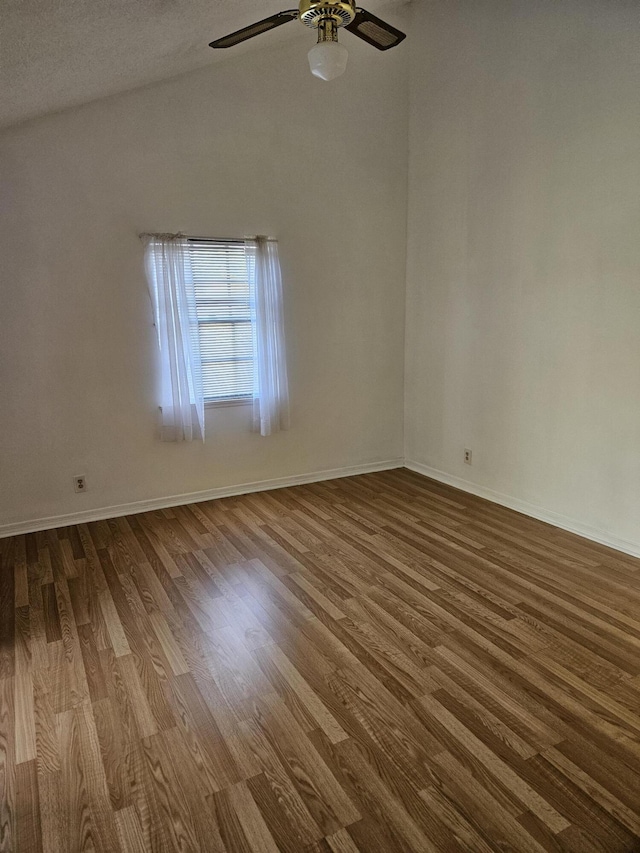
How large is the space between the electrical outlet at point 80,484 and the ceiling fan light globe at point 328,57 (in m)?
3.07

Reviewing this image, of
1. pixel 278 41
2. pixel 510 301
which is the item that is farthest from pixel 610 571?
pixel 278 41

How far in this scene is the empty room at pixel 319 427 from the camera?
1.74 m

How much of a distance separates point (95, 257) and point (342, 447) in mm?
2543

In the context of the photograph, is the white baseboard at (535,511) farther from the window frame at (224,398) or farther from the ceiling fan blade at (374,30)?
the ceiling fan blade at (374,30)

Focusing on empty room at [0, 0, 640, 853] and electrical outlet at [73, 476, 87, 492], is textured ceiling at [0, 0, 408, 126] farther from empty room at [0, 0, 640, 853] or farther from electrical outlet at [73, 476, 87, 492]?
electrical outlet at [73, 476, 87, 492]

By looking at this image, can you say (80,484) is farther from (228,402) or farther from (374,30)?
(374,30)

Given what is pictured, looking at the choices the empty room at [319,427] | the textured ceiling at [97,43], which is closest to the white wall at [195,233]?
the empty room at [319,427]

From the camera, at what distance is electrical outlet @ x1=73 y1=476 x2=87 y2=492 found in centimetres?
388

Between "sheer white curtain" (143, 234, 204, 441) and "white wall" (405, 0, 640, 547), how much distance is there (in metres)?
2.06

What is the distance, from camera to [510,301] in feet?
12.8

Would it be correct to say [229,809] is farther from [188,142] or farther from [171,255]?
[188,142]

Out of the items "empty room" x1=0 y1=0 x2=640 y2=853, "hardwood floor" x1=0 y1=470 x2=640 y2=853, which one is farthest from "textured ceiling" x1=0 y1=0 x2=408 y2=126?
"hardwood floor" x1=0 y1=470 x2=640 y2=853

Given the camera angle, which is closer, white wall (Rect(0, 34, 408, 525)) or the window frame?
white wall (Rect(0, 34, 408, 525))

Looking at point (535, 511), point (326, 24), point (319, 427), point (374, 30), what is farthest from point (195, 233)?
point (535, 511)
